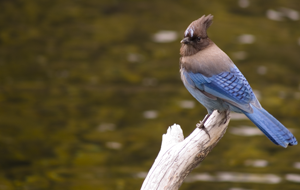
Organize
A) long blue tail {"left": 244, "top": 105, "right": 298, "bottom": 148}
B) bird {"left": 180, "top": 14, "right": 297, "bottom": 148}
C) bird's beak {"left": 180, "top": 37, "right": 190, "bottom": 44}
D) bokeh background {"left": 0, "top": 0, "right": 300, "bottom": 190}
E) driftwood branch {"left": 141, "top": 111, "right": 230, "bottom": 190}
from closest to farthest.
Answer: long blue tail {"left": 244, "top": 105, "right": 298, "bottom": 148} → driftwood branch {"left": 141, "top": 111, "right": 230, "bottom": 190} → bird {"left": 180, "top": 14, "right": 297, "bottom": 148} → bird's beak {"left": 180, "top": 37, "right": 190, "bottom": 44} → bokeh background {"left": 0, "top": 0, "right": 300, "bottom": 190}

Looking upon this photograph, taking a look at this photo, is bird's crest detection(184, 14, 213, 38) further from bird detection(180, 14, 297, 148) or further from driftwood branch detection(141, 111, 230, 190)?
driftwood branch detection(141, 111, 230, 190)

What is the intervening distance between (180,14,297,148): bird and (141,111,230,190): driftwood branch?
0.71 feet

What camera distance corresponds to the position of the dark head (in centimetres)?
433

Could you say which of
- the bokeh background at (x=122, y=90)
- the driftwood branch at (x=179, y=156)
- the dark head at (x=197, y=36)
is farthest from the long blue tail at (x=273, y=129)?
the bokeh background at (x=122, y=90)

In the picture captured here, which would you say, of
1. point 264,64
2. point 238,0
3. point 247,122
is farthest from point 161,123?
point 238,0

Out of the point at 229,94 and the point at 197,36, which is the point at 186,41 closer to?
the point at 197,36

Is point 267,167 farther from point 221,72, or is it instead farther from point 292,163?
point 221,72

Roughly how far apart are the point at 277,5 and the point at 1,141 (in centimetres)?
839

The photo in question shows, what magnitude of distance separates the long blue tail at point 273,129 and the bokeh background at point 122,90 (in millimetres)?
3250

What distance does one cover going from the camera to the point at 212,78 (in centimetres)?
430

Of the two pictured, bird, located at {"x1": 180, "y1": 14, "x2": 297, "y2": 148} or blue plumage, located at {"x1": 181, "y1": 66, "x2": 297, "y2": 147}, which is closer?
blue plumage, located at {"x1": 181, "y1": 66, "x2": 297, "y2": 147}

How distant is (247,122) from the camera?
29.2ft

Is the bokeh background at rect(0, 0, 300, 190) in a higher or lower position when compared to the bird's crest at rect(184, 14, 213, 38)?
higher

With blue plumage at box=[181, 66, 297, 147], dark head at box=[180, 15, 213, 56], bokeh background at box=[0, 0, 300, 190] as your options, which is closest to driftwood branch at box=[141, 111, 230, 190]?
blue plumage at box=[181, 66, 297, 147]
